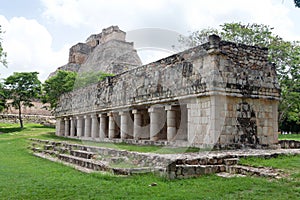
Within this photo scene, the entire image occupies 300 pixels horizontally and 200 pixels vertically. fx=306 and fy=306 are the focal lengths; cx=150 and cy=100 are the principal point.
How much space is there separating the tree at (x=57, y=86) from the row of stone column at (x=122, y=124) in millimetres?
6940

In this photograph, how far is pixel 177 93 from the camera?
1345 cm

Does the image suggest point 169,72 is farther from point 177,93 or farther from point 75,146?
point 75,146

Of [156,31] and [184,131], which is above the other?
[156,31]

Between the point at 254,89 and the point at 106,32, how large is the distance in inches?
2213

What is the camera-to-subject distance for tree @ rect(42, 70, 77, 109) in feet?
121

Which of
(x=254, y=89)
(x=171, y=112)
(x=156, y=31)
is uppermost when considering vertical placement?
(x=156, y=31)

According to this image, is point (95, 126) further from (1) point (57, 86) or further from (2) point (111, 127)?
(1) point (57, 86)

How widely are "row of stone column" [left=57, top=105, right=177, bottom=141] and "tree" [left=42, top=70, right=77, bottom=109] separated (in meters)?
6.94

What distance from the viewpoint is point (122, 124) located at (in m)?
18.4

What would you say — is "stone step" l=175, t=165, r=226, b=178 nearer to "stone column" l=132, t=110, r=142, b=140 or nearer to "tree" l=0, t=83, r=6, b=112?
"stone column" l=132, t=110, r=142, b=140

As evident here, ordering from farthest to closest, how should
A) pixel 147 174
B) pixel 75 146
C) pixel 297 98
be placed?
pixel 297 98 → pixel 75 146 → pixel 147 174

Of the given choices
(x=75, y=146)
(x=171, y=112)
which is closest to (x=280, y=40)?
(x=171, y=112)

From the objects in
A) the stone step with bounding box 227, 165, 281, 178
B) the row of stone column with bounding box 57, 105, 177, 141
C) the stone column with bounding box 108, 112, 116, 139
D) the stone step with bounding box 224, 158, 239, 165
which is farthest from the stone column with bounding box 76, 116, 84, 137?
the stone step with bounding box 227, 165, 281, 178

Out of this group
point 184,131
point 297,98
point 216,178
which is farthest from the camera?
point 297,98
